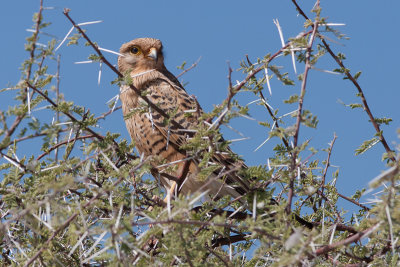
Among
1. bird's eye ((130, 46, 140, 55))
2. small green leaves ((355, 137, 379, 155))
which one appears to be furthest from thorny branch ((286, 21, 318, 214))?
bird's eye ((130, 46, 140, 55))

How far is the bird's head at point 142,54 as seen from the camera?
562cm

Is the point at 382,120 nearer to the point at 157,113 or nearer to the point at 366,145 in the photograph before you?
the point at 366,145

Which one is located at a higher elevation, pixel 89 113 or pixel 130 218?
pixel 89 113

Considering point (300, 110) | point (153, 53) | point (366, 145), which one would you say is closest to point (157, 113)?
point (153, 53)

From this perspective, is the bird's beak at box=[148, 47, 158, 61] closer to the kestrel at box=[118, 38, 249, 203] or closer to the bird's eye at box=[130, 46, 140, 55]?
the kestrel at box=[118, 38, 249, 203]

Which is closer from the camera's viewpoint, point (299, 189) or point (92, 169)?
point (299, 189)

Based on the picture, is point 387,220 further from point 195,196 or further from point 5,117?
point 5,117

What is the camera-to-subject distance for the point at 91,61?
9.21 ft

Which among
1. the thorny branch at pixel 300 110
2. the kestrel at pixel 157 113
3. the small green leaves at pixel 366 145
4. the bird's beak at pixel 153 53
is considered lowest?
the thorny branch at pixel 300 110

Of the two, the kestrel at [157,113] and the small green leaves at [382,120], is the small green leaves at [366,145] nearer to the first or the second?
the small green leaves at [382,120]

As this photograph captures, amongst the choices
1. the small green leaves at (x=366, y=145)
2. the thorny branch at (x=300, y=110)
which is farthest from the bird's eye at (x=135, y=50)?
the thorny branch at (x=300, y=110)

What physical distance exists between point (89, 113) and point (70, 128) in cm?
13

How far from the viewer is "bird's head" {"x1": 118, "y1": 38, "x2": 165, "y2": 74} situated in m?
5.62

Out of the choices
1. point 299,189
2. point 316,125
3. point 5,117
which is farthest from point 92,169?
point 316,125
